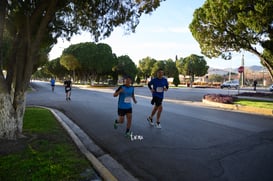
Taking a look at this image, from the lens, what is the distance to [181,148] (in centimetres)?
606

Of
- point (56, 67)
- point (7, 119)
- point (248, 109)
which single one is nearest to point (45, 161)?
point (7, 119)

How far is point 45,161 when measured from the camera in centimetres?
479

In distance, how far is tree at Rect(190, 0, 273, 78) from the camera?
16312mm

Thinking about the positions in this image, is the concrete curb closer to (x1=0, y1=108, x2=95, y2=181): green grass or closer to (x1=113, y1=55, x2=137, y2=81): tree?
(x1=0, y1=108, x2=95, y2=181): green grass

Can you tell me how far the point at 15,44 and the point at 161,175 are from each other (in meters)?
5.28

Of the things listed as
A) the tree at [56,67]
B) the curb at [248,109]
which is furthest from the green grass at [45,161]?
the tree at [56,67]

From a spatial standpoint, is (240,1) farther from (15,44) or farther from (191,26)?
(15,44)

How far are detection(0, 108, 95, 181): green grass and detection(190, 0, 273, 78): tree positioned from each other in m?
14.1

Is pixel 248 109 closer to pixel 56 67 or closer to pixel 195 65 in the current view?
pixel 195 65

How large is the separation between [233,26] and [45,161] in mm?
17153

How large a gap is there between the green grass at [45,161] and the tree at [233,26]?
14.1 m

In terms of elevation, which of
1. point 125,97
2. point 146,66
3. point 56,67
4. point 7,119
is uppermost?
point 146,66

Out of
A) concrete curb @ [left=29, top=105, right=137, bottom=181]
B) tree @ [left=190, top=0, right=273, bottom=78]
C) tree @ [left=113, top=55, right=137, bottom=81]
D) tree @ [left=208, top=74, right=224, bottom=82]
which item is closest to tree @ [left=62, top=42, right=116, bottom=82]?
tree @ [left=113, top=55, right=137, bottom=81]

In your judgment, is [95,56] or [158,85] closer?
[158,85]
